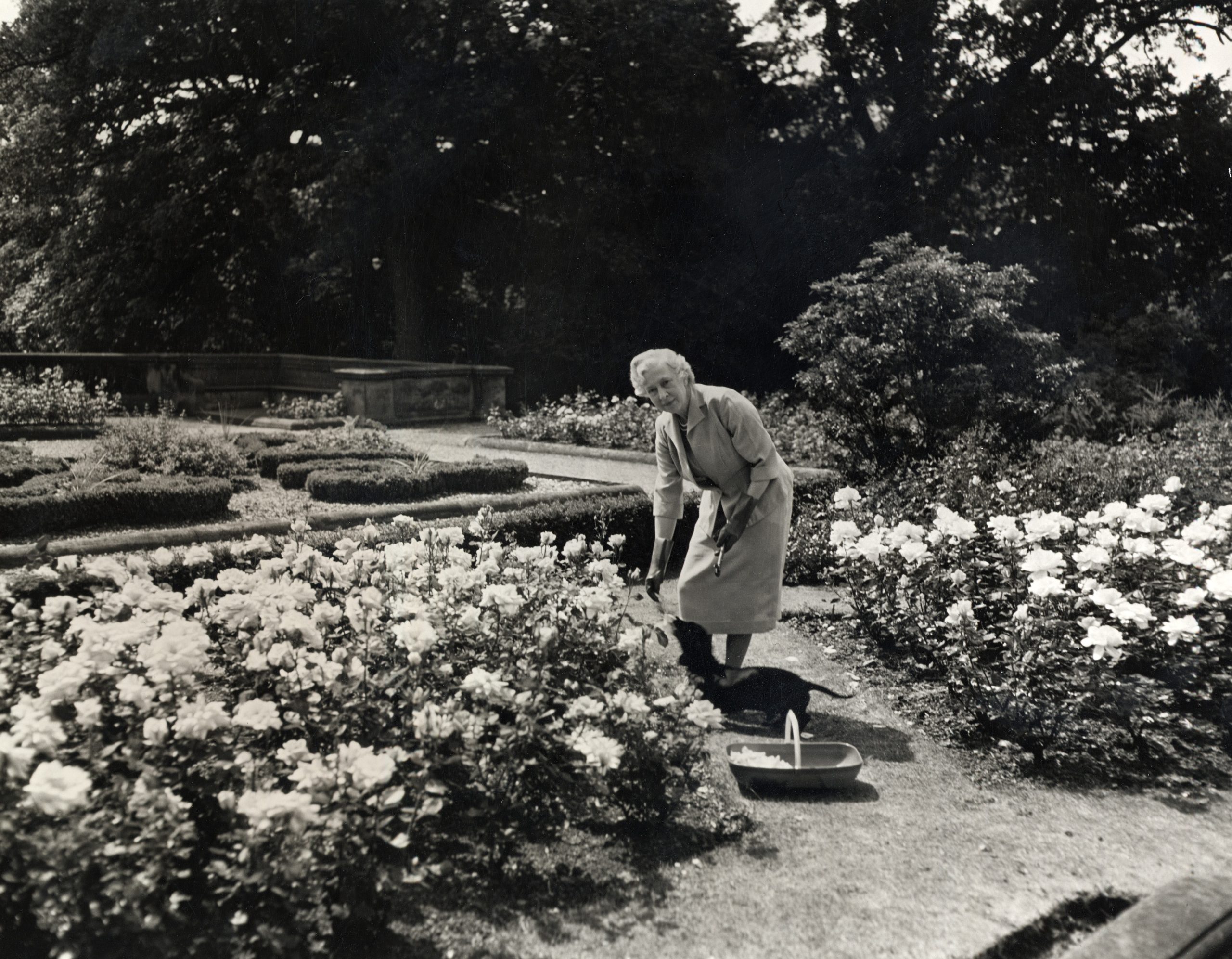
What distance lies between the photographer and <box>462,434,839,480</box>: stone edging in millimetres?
11930

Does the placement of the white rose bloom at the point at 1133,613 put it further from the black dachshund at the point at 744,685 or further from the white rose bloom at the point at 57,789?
the white rose bloom at the point at 57,789

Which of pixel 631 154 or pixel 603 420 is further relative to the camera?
pixel 631 154

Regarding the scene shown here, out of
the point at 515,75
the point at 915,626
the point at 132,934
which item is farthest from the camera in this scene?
the point at 515,75

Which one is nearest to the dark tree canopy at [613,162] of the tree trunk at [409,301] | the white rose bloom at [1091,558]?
the tree trunk at [409,301]

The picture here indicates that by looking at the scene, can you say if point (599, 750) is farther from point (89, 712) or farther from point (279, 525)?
point (279, 525)

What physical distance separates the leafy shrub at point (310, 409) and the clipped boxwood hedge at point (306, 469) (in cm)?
487

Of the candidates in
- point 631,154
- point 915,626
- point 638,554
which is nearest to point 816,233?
point 631,154

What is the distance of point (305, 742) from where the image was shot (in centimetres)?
289

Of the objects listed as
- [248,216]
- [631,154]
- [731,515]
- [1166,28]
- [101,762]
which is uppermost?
[1166,28]

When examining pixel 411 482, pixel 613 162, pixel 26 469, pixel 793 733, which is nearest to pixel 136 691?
pixel 793 733

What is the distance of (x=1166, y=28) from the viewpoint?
63.0ft

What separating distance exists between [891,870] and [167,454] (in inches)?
318

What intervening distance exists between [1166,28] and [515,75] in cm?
1101

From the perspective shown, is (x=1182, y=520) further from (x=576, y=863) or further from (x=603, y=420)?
(x=603, y=420)
